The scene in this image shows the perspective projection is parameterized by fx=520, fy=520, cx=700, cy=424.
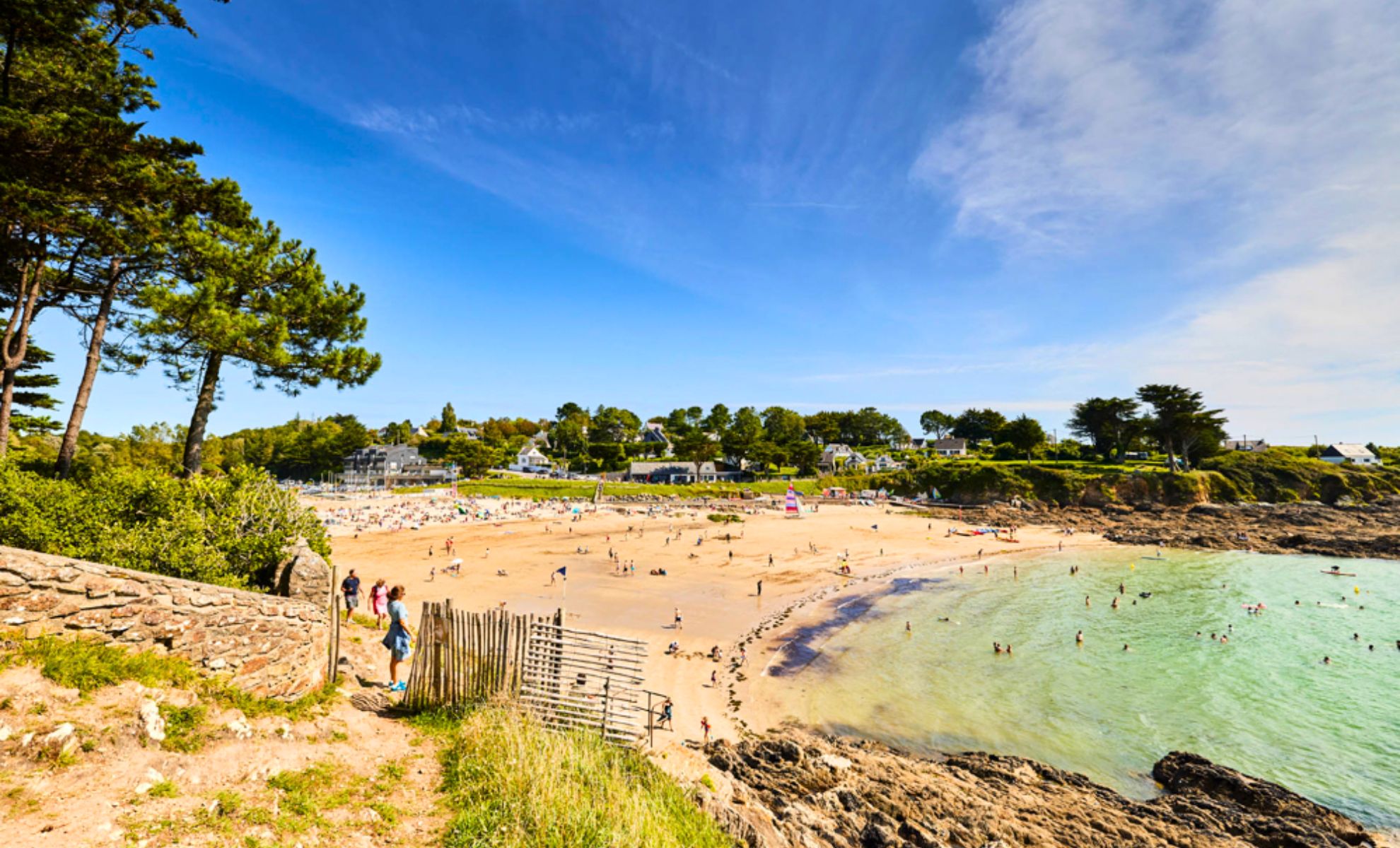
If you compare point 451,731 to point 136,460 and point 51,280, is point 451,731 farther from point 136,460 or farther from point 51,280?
point 136,460

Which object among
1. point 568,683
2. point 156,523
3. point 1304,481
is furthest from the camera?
point 1304,481

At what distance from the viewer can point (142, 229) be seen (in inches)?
551

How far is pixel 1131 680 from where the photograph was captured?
819 inches

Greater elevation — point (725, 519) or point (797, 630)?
point (725, 519)

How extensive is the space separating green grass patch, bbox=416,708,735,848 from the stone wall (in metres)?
2.40

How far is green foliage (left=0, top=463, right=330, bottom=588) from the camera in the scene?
843 centimetres

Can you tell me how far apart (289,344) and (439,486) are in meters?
72.0

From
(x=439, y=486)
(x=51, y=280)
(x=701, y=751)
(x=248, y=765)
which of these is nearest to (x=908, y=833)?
(x=701, y=751)

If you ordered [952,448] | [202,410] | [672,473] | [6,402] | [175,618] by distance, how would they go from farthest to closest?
[952,448] → [672,473] → [202,410] → [6,402] → [175,618]

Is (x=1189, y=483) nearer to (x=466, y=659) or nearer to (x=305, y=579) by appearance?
(x=466, y=659)

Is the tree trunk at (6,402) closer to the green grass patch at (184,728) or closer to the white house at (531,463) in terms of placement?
the green grass patch at (184,728)

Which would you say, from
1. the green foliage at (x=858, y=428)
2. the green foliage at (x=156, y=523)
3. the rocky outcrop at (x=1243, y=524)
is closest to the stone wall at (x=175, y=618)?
the green foliage at (x=156, y=523)

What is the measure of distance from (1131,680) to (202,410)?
35754mm

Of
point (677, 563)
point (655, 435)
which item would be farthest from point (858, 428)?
point (677, 563)
